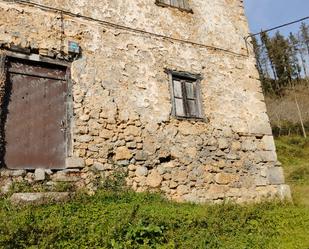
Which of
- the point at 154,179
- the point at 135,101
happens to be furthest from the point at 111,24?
the point at 154,179

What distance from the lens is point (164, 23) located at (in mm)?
7289

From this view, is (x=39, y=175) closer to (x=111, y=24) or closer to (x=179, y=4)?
(x=111, y=24)

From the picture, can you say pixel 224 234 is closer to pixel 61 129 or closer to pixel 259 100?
pixel 61 129

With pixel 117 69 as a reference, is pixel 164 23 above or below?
→ above

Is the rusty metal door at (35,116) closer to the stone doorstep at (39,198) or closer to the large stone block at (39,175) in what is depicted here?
the large stone block at (39,175)

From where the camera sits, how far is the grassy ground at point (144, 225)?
3.84 meters

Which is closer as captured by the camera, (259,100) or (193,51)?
(193,51)

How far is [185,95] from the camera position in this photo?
7.02 m

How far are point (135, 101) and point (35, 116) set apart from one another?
1848 mm

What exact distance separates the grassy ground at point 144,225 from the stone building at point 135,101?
0.71 meters

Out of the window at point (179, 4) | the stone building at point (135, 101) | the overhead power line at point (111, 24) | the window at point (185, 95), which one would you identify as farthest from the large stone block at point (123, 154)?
the window at point (179, 4)

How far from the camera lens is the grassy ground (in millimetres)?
3844

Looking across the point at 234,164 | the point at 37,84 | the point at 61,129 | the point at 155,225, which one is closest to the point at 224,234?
the point at 155,225

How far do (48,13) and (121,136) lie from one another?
260cm
